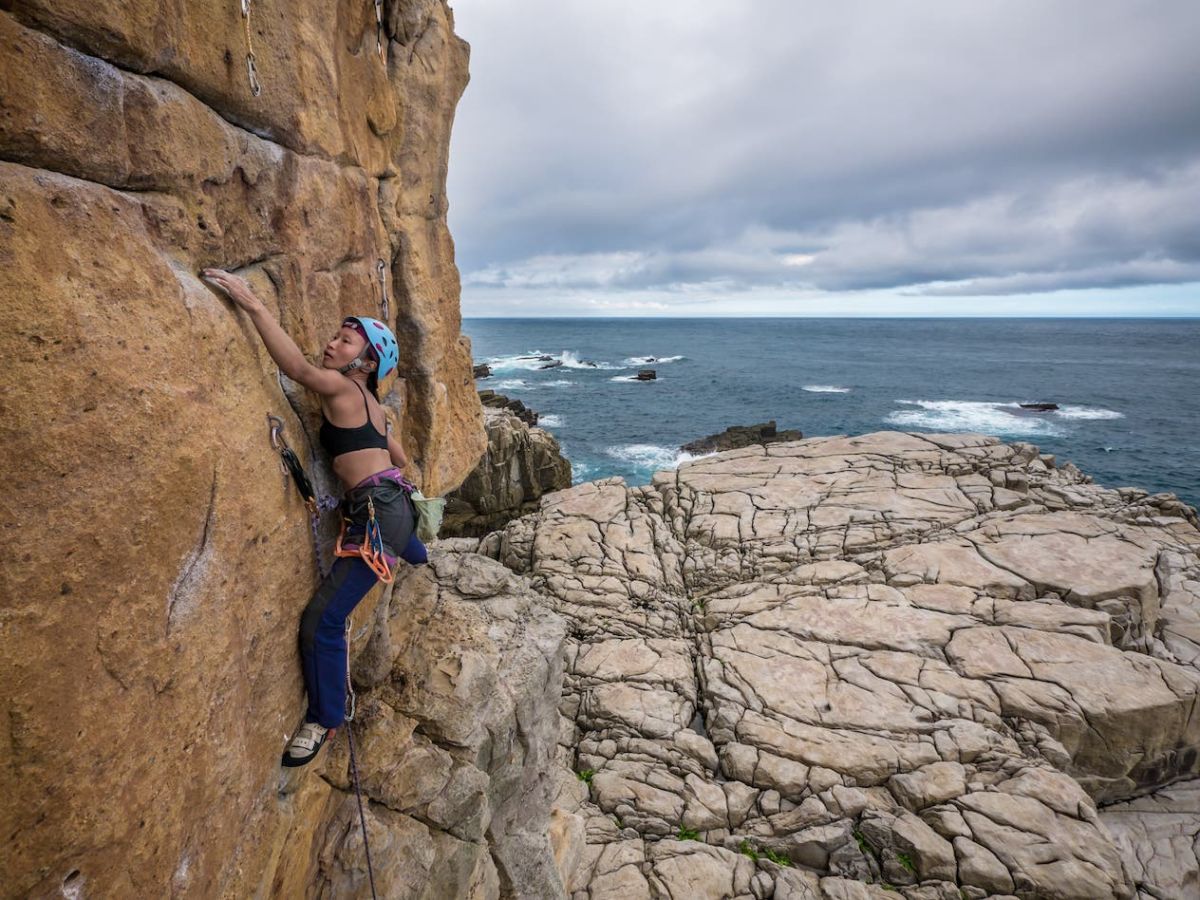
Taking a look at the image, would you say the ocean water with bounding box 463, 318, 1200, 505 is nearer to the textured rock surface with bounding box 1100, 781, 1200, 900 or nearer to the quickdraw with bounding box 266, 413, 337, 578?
the textured rock surface with bounding box 1100, 781, 1200, 900

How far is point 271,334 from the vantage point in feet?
14.1

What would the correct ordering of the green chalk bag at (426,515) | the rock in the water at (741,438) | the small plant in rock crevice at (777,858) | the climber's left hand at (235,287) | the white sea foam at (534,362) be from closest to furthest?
the climber's left hand at (235,287) → the green chalk bag at (426,515) → the small plant in rock crevice at (777,858) → the rock in the water at (741,438) → the white sea foam at (534,362)

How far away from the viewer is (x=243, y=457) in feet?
13.5

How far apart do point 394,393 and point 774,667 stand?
10.0 meters

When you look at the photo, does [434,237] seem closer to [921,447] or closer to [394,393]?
[394,393]

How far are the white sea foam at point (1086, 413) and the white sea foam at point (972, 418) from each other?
312 centimetres

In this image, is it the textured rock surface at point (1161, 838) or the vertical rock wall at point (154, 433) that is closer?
the vertical rock wall at point (154, 433)

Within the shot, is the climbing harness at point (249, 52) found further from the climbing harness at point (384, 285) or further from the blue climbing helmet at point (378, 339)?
the climbing harness at point (384, 285)

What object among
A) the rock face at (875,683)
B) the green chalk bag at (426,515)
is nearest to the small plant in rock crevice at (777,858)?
the rock face at (875,683)

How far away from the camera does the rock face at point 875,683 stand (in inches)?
360

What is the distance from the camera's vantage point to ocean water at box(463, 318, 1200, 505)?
1817 inches

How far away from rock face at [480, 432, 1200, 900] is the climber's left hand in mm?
8308

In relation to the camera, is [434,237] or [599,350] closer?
[434,237]

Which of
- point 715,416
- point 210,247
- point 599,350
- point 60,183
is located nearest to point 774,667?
point 210,247
